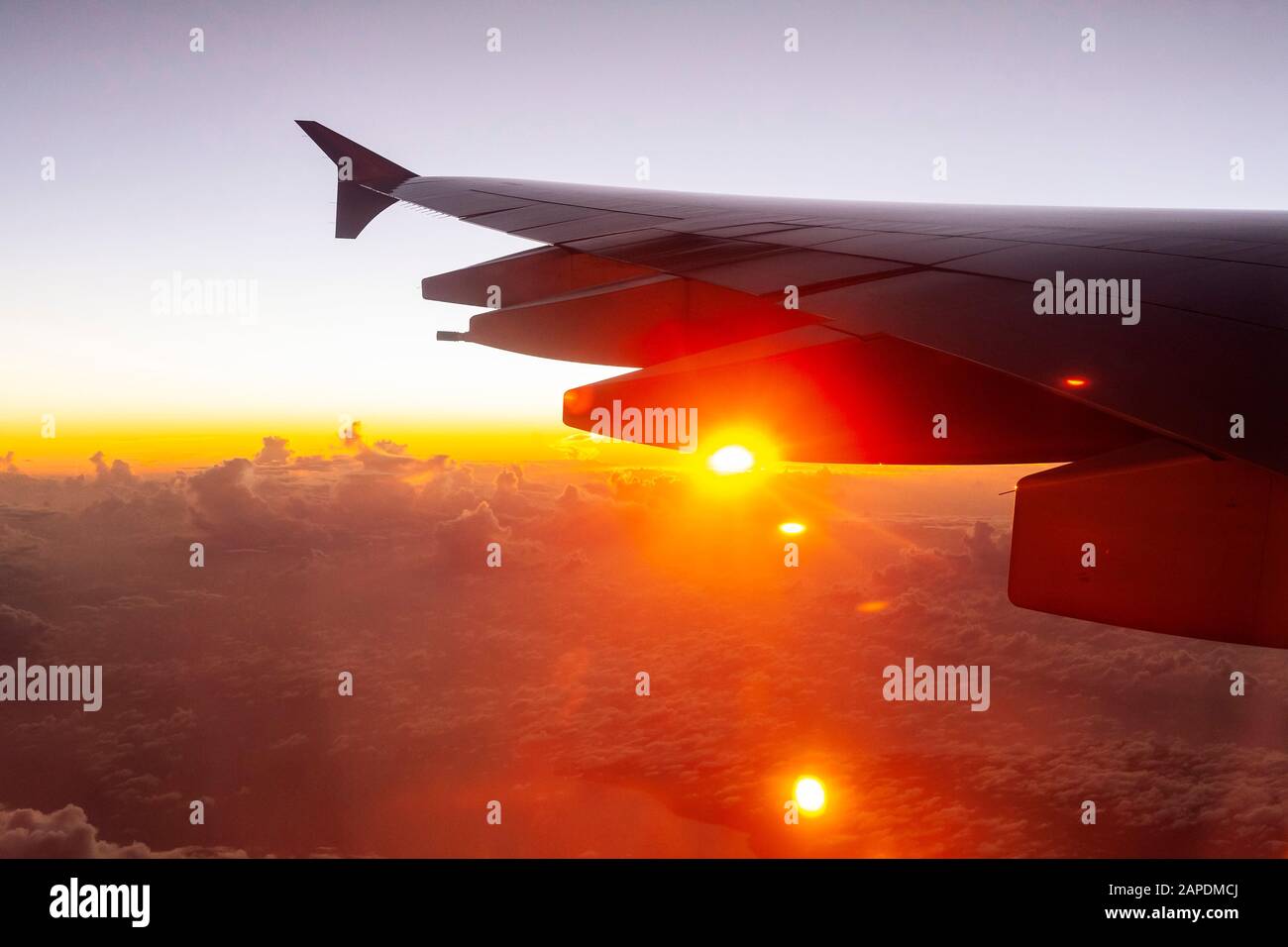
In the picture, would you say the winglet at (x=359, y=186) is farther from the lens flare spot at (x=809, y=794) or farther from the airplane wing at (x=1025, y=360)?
the lens flare spot at (x=809, y=794)

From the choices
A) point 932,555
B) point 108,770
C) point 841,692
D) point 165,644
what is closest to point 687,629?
point 841,692

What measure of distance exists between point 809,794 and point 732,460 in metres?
42.5

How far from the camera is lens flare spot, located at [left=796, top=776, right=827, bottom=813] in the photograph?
120 ft

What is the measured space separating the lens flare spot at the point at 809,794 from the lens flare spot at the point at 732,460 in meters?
39.2

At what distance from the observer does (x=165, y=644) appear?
63406mm

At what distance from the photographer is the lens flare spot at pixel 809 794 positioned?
36625 mm

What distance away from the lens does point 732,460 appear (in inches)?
80.4

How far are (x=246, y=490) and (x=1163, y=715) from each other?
117m

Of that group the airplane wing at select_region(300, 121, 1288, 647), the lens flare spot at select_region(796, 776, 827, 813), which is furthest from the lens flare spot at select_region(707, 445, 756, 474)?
the lens flare spot at select_region(796, 776, 827, 813)

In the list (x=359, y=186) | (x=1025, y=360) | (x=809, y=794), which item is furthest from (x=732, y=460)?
(x=809, y=794)

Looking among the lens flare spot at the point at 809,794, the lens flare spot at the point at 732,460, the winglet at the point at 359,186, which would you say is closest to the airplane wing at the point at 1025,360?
the lens flare spot at the point at 732,460

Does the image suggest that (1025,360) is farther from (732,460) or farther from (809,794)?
(809,794)

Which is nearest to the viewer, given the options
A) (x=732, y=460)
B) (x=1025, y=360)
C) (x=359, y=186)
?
(x=1025, y=360)

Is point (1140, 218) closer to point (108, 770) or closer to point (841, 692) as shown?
point (841, 692)
